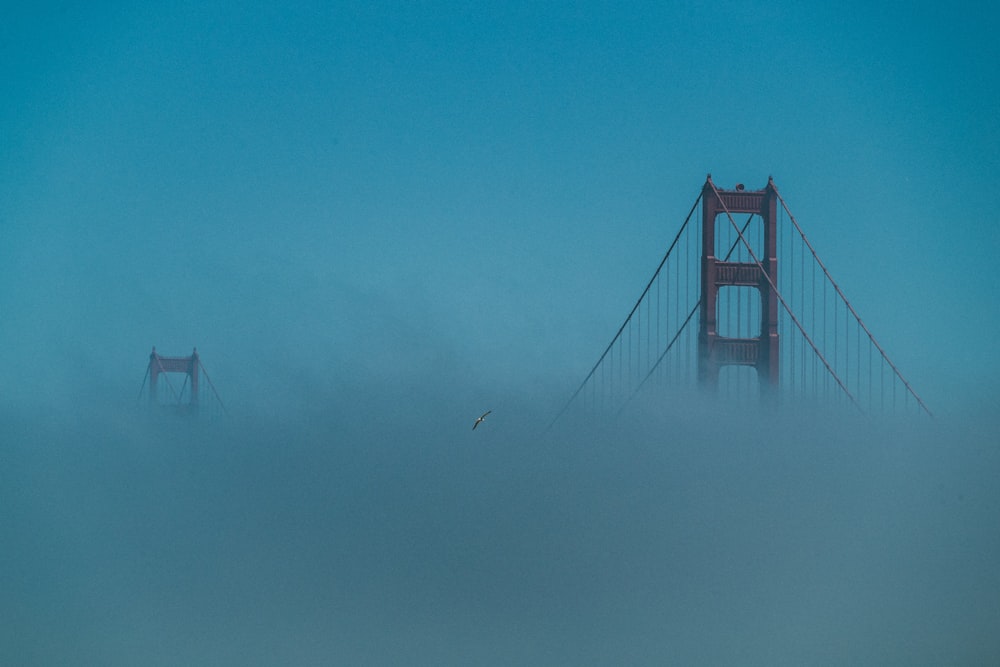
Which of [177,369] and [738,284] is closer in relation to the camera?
[738,284]

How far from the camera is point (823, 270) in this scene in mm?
30875

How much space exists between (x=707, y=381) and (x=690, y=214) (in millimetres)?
5188

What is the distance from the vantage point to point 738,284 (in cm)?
2814

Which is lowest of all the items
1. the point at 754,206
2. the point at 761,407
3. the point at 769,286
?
the point at 761,407

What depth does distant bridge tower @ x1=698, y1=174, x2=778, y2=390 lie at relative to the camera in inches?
1063

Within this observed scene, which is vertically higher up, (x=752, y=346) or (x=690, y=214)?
(x=690, y=214)

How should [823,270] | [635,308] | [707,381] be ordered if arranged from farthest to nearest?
[635,308] → [823,270] → [707,381]

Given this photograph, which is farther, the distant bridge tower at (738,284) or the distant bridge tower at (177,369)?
the distant bridge tower at (177,369)

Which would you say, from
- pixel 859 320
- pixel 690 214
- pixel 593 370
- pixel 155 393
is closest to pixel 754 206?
pixel 690 214

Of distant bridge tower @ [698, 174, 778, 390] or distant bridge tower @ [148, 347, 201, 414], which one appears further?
distant bridge tower @ [148, 347, 201, 414]

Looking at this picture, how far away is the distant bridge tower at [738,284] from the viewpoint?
2700cm

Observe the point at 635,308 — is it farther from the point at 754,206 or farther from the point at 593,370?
the point at 754,206

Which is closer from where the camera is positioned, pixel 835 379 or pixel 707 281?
pixel 707 281

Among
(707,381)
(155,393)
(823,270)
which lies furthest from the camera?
(155,393)
